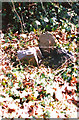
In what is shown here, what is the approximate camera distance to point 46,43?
15.6 ft

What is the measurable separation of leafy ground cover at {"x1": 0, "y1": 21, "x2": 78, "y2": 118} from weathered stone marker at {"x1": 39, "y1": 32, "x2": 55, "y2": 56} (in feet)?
0.80

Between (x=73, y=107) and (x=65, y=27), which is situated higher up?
(x=65, y=27)

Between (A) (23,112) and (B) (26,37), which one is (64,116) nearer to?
(A) (23,112)

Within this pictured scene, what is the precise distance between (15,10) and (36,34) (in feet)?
3.06

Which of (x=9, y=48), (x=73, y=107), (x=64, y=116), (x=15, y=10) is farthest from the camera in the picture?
(x=15, y=10)

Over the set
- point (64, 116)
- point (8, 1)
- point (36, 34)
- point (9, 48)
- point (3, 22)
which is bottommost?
point (64, 116)

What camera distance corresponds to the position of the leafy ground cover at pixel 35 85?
3662 mm

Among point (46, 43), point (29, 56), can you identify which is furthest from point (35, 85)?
point (46, 43)

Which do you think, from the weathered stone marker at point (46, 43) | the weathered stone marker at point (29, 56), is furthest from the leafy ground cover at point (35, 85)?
the weathered stone marker at point (46, 43)

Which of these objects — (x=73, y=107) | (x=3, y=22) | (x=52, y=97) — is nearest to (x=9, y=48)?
(x=3, y=22)

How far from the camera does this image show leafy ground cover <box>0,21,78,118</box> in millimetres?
3662

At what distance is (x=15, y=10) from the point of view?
544cm

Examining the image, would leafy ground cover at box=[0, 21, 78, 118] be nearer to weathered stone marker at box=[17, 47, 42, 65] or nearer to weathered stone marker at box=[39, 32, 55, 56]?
weathered stone marker at box=[17, 47, 42, 65]

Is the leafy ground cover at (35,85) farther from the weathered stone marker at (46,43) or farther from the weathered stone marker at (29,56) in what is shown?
the weathered stone marker at (46,43)
